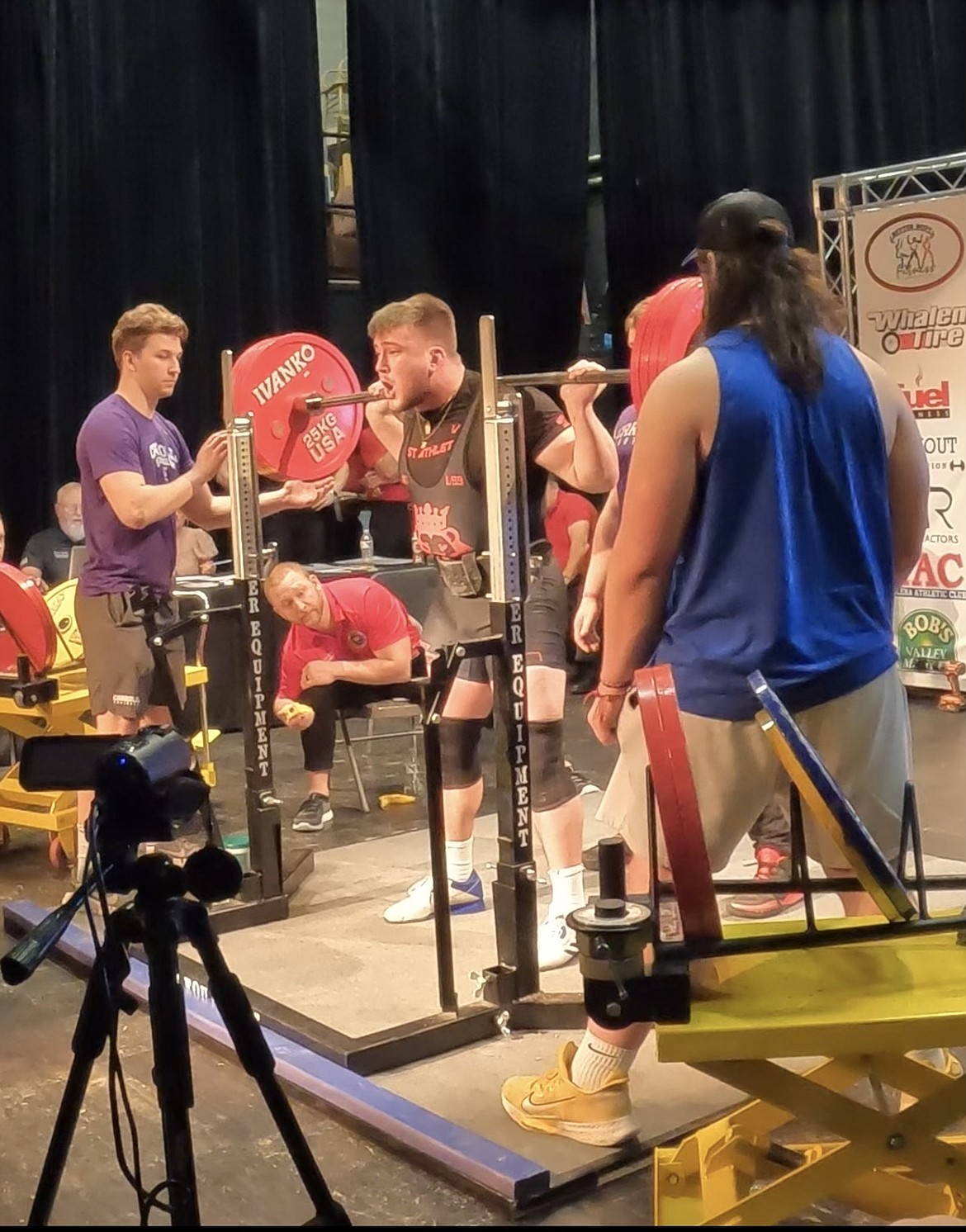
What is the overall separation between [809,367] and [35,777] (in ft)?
3.76

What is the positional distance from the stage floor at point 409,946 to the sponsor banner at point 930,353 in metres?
0.84

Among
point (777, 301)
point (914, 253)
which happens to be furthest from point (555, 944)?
point (914, 253)

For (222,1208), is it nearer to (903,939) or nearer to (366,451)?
(903,939)

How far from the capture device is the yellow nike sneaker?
2.36 metres

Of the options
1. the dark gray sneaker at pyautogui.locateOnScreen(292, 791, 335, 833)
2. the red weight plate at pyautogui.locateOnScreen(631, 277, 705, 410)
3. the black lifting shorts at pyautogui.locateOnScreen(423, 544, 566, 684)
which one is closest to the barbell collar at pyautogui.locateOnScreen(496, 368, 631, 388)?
the red weight plate at pyautogui.locateOnScreen(631, 277, 705, 410)

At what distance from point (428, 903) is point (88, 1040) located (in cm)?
193

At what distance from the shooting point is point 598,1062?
2.33 metres

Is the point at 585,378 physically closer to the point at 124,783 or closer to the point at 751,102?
the point at 124,783

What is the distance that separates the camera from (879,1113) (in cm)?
191

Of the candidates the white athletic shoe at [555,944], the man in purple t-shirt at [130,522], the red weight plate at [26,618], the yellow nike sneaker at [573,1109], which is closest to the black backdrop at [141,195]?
the red weight plate at [26,618]

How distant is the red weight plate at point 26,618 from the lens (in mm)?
4109

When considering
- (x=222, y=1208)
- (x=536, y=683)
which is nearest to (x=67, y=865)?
(x=536, y=683)

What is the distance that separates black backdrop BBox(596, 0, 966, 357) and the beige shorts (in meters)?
5.57

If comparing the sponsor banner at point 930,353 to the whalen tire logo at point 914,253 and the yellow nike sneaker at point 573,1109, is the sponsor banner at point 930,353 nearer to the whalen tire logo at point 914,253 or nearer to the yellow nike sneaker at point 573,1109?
the whalen tire logo at point 914,253
